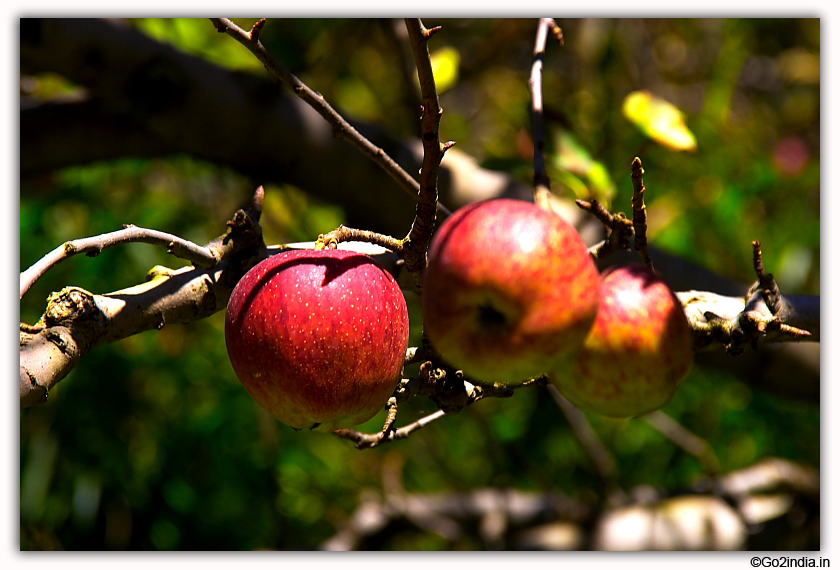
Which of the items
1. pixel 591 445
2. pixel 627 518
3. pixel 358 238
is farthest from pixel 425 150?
pixel 627 518

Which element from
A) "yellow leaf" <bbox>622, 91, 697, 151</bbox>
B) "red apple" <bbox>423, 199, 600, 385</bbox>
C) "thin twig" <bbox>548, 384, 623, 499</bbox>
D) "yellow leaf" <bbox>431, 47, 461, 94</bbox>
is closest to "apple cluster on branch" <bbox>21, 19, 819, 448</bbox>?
"red apple" <bbox>423, 199, 600, 385</bbox>

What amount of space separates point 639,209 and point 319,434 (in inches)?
49.9

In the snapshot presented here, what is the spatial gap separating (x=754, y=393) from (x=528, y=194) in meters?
0.81

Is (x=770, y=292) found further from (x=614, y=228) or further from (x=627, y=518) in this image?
(x=627, y=518)

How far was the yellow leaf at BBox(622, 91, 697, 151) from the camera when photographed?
0.93 metres

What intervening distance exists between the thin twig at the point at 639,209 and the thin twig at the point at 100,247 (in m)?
0.38

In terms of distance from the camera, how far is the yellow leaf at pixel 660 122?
93cm

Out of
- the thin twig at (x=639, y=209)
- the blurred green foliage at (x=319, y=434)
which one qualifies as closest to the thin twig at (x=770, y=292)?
the thin twig at (x=639, y=209)

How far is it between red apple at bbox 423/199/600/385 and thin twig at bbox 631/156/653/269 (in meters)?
0.11

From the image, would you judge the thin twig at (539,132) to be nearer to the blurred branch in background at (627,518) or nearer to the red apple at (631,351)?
the red apple at (631,351)

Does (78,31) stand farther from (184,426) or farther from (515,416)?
(515,416)

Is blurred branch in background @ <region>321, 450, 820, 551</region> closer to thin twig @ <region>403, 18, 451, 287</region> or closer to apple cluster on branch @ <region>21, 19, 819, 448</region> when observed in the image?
apple cluster on branch @ <region>21, 19, 819, 448</region>

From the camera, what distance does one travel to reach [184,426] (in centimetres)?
148

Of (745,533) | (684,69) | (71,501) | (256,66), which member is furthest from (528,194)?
(684,69)
